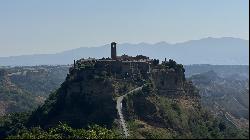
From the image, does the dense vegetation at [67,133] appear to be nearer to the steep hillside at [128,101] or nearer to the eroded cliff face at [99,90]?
the steep hillside at [128,101]

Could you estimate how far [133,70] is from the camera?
63750 millimetres

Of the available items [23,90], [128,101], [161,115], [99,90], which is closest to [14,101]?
[23,90]

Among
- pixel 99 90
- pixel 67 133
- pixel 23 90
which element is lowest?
pixel 23 90

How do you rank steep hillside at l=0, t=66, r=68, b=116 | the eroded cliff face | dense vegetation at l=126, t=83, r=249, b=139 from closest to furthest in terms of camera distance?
dense vegetation at l=126, t=83, r=249, b=139, the eroded cliff face, steep hillside at l=0, t=66, r=68, b=116

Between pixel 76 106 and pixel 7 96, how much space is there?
224ft

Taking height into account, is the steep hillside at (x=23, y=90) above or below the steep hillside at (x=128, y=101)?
below

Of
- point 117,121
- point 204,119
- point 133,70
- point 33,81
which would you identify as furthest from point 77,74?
point 33,81

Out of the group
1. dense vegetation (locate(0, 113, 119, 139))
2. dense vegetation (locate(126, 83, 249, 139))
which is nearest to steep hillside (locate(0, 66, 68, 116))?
dense vegetation (locate(0, 113, 119, 139))

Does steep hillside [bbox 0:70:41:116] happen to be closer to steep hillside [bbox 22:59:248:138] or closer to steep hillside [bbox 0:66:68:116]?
steep hillside [bbox 0:66:68:116]

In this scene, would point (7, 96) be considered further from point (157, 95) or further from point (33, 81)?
point (157, 95)

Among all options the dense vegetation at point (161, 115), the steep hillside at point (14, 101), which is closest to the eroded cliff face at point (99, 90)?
the dense vegetation at point (161, 115)

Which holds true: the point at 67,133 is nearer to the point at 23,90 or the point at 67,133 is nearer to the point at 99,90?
the point at 99,90

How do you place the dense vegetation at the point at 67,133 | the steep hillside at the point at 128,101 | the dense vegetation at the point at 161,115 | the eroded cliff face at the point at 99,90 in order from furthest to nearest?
the eroded cliff face at the point at 99,90 → the steep hillside at the point at 128,101 → the dense vegetation at the point at 161,115 → the dense vegetation at the point at 67,133

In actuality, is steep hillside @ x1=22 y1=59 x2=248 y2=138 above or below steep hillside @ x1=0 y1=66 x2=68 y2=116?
above
